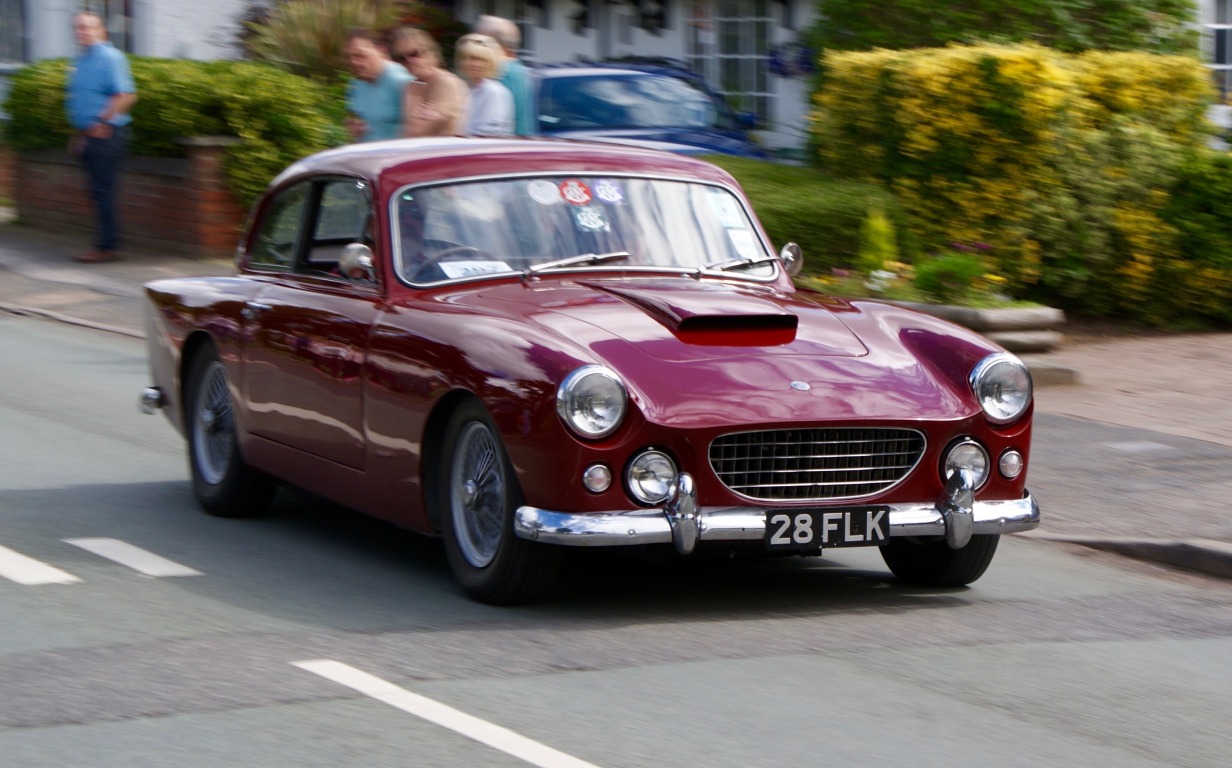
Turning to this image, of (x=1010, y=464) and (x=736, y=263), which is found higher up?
(x=736, y=263)

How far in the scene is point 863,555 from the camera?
7617 mm

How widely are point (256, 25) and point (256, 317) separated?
1535cm

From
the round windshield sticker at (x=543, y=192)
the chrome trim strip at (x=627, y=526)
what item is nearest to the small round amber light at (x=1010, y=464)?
the chrome trim strip at (x=627, y=526)

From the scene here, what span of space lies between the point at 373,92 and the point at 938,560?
19.8 ft

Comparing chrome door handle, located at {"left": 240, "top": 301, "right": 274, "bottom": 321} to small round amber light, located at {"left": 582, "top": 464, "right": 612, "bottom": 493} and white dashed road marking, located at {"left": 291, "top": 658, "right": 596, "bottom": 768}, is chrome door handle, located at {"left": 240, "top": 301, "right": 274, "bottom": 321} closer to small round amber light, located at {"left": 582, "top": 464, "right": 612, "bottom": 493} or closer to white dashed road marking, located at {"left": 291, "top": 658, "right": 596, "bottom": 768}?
small round amber light, located at {"left": 582, "top": 464, "right": 612, "bottom": 493}

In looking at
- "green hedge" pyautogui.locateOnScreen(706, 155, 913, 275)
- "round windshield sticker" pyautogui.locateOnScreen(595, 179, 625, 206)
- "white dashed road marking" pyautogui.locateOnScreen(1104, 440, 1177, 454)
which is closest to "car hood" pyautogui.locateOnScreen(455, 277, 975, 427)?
"round windshield sticker" pyautogui.locateOnScreen(595, 179, 625, 206)

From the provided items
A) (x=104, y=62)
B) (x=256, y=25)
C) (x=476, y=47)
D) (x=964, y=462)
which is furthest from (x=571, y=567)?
(x=256, y=25)

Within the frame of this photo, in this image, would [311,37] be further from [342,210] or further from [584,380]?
[584,380]

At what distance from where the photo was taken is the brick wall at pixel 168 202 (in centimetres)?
1659

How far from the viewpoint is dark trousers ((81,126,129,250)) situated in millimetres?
16203

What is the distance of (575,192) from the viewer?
728 centimetres

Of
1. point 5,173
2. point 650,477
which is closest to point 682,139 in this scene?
point 5,173

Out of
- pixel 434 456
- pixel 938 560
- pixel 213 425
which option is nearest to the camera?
pixel 434 456

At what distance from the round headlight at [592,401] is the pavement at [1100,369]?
2.95 m
